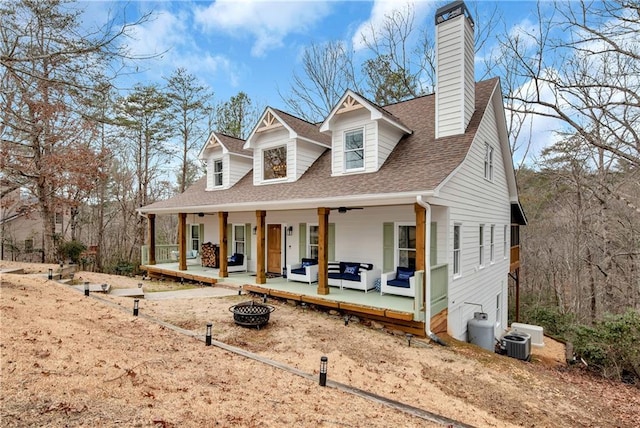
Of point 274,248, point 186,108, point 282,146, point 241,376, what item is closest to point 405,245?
point 274,248

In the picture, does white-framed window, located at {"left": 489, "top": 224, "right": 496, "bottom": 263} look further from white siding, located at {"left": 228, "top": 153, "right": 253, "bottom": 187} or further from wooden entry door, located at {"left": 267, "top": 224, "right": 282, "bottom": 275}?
white siding, located at {"left": 228, "top": 153, "right": 253, "bottom": 187}

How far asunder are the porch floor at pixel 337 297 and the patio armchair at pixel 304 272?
16cm

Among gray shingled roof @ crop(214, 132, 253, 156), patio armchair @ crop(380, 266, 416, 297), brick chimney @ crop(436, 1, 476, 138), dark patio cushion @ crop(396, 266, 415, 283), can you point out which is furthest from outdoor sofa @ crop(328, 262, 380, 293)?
gray shingled roof @ crop(214, 132, 253, 156)

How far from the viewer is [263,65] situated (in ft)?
59.6

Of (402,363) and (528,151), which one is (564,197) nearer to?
(528,151)

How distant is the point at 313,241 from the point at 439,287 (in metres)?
4.83

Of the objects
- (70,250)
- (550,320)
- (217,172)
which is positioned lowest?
(550,320)

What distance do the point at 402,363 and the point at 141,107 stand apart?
20.5 m

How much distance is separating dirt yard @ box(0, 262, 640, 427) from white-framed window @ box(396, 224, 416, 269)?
234 centimetres

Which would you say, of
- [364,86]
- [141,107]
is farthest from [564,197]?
[141,107]

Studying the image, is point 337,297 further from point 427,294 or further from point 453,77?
point 453,77

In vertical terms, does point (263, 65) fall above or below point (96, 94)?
above

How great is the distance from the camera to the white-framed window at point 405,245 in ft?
30.2

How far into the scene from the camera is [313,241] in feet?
37.2
